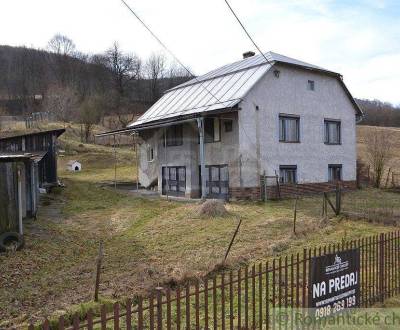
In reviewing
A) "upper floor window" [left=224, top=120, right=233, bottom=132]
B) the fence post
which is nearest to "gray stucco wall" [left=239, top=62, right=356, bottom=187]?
"upper floor window" [left=224, top=120, right=233, bottom=132]

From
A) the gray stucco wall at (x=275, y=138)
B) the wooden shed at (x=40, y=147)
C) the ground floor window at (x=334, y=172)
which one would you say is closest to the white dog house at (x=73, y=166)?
the wooden shed at (x=40, y=147)

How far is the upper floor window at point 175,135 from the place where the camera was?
25.7 m

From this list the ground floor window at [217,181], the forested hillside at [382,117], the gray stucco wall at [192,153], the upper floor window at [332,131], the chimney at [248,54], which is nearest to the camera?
the gray stucco wall at [192,153]

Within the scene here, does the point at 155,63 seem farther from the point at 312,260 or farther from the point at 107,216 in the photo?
the point at 312,260

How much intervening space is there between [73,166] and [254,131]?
79.6ft

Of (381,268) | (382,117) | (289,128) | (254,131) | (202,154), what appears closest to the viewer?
(381,268)

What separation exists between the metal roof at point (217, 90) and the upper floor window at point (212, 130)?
2.68ft

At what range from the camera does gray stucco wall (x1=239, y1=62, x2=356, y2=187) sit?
22.3m

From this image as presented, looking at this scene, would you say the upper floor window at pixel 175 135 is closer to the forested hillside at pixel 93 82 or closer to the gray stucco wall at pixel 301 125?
the gray stucco wall at pixel 301 125

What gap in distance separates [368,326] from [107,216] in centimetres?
1359

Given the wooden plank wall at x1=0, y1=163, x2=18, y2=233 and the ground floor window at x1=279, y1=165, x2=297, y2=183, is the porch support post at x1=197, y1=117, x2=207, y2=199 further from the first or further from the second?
the wooden plank wall at x1=0, y1=163, x2=18, y2=233

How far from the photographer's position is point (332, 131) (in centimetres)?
2723

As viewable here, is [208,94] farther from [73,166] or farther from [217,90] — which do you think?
[73,166]

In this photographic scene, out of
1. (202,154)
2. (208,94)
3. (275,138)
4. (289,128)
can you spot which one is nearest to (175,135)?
(208,94)
